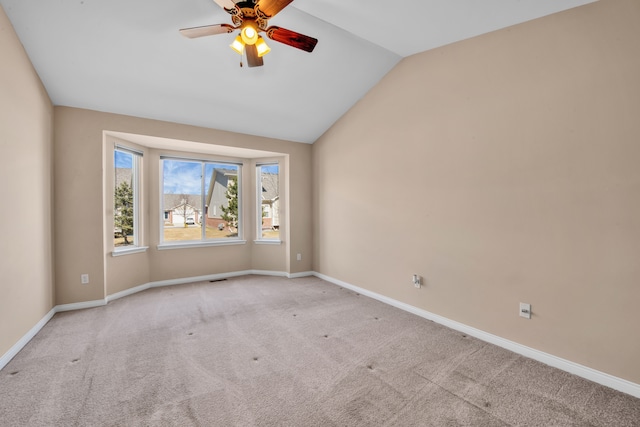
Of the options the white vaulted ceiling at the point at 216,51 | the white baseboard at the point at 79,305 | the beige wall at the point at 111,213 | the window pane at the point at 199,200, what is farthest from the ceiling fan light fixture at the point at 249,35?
the white baseboard at the point at 79,305

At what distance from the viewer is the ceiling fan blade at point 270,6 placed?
1935 millimetres

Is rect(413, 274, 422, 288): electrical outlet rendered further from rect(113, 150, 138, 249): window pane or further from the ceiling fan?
rect(113, 150, 138, 249): window pane

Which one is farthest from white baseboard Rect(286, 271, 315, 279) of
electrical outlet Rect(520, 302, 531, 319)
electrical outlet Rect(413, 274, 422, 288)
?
electrical outlet Rect(520, 302, 531, 319)

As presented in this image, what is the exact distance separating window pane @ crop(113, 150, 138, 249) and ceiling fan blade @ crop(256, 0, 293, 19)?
333 centimetres

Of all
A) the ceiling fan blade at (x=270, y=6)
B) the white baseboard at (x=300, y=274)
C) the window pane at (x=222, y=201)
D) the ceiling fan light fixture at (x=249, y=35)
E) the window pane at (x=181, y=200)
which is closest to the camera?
the ceiling fan blade at (x=270, y=6)

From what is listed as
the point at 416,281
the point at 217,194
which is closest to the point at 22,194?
the point at 217,194

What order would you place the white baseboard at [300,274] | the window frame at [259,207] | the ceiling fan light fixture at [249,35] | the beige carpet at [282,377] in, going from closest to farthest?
the beige carpet at [282,377] → the ceiling fan light fixture at [249,35] → the white baseboard at [300,274] → the window frame at [259,207]

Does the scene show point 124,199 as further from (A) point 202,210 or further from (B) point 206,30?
(B) point 206,30

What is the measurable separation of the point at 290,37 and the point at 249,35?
34cm

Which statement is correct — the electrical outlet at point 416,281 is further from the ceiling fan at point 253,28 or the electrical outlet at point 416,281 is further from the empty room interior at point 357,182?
the ceiling fan at point 253,28

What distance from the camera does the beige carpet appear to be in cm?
171

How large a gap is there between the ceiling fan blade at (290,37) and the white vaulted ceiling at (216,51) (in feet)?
1.29

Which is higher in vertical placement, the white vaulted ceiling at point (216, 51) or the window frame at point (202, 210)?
the white vaulted ceiling at point (216, 51)

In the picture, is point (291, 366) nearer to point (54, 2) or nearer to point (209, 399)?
point (209, 399)
